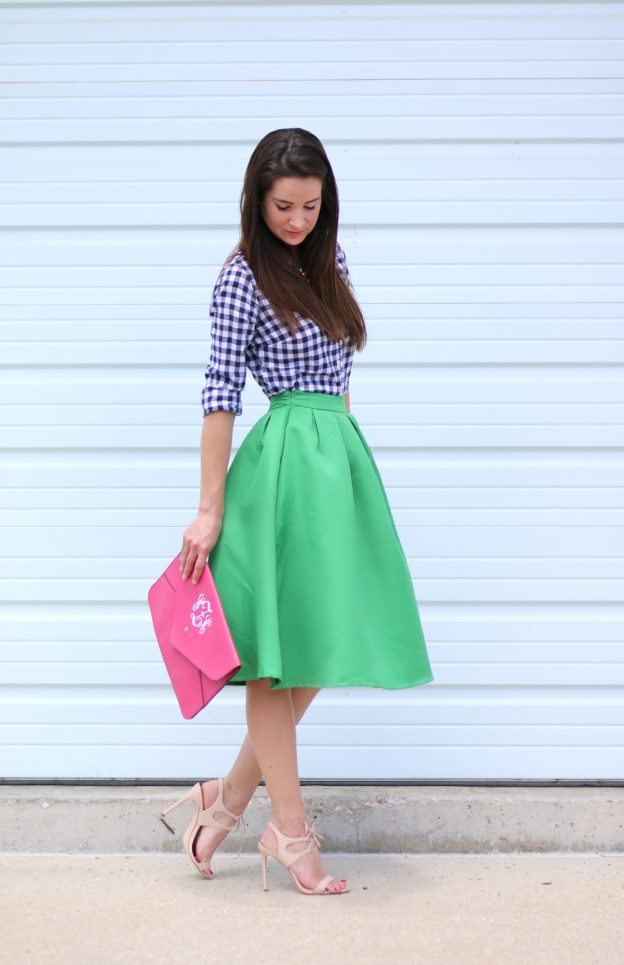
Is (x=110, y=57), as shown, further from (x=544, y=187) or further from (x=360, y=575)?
(x=360, y=575)

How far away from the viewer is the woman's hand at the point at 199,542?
264 cm

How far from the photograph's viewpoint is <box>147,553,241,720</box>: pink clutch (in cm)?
251

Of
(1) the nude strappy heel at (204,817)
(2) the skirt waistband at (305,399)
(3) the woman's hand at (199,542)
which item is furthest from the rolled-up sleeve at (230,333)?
(1) the nude strappy heel at (204,817)

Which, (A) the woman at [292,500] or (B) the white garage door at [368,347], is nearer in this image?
(A) the woman at [292,500]

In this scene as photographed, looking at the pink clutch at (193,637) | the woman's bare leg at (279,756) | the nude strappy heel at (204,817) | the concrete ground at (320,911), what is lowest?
the concrete ground at (320,911)

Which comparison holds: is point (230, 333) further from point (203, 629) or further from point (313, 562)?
point (203, 629)

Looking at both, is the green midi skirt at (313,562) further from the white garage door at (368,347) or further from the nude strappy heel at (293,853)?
the white garage door at (368,347)

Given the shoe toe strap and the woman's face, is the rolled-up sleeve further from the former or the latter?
the shoe toe strap

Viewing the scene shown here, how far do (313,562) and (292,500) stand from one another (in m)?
0.15

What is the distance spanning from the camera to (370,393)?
3379 mm

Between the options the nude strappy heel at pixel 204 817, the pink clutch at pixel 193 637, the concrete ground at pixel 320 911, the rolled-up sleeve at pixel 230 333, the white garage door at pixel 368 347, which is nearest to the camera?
the concrete ground at pixel 320 911

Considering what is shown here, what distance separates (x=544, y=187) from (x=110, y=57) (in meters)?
1.27

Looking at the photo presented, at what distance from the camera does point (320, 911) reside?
263 centimetres

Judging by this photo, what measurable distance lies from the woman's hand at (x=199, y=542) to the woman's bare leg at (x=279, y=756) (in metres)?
0.29
